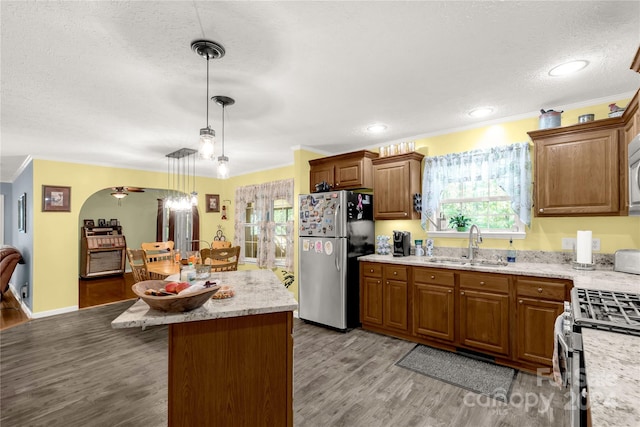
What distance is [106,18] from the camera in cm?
155

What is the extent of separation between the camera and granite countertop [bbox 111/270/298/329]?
1365 millimetres

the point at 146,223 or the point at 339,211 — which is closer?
the point at 339,211

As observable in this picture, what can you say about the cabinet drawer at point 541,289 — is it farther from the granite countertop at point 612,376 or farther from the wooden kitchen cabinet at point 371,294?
the wooden kitchen cabinet at point 371,294

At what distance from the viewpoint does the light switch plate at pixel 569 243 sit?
109 inches

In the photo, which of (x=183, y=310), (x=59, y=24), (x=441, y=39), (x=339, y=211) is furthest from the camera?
(x=339, y=211)

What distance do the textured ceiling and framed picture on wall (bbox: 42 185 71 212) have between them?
133cm

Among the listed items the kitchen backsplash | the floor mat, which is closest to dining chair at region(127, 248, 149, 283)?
the floor mat

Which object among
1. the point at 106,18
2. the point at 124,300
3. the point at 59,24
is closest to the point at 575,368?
the point at 106,18

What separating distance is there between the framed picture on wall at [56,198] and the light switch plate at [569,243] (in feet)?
21.7

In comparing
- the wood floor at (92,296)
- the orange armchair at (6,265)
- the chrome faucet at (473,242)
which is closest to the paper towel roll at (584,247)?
the chrome faucet at (473,242)

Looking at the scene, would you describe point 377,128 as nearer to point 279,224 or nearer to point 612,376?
point 279,224

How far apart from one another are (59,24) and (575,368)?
9.46ft

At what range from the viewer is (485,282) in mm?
2738

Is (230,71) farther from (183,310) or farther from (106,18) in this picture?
(183,310)
